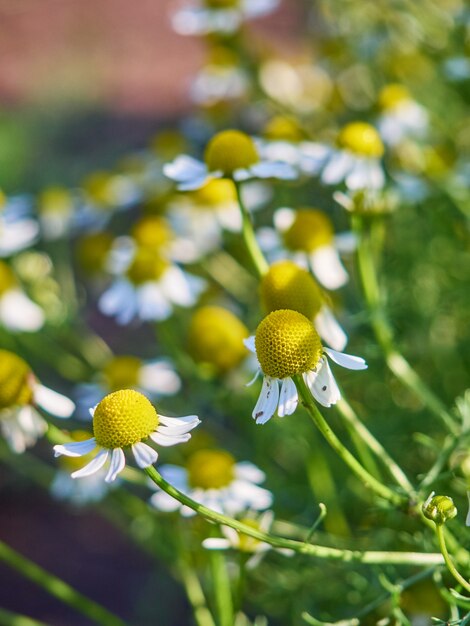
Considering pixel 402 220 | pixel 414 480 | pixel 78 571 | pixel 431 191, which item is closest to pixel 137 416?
pixel 414 480

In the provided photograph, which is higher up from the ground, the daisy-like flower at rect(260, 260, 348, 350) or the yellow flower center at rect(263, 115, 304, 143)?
the daisy-like flower at rect(260, 260, 348, 350)

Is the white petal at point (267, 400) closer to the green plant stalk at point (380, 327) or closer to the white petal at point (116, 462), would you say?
the white petal at point (116, 462)

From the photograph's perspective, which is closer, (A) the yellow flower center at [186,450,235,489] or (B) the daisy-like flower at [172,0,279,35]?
(A) the yellow flower center at [186,450,235,489]

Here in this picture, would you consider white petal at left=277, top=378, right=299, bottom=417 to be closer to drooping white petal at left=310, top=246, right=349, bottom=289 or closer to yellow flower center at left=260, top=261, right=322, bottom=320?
yellow flower center at left=260, top=261, right=322, bottom=320

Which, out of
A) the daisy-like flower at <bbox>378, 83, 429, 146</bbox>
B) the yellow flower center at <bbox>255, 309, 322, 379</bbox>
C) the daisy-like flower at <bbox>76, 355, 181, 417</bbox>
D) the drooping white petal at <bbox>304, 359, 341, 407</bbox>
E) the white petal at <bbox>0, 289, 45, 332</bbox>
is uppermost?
the yellow flower center at <bbox>255, 309, 322, 379</bbox>

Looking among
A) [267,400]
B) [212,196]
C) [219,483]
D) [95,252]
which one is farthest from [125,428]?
[95,252]

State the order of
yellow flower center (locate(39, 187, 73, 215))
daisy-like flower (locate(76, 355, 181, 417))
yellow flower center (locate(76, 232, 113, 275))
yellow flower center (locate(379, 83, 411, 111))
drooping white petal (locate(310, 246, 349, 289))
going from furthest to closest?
yellow flower center (locate(39, 187, 73, 215)), yellow flower center (locate(76, 232, 113, 275)), yellow flower center (locate(379, 83, 411, 111)), daisy-like flower (locate(76, 355, 181, 417)), drooping white petal (locate(310, 246, 349, 289))

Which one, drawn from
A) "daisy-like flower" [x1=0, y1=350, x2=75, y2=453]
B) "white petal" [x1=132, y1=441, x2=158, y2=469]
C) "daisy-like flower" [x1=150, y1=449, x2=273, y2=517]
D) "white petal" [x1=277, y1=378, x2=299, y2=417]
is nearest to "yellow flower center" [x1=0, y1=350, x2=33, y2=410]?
"daisy-like flower" [x1=0, y1=350, x2=75, y2=453]

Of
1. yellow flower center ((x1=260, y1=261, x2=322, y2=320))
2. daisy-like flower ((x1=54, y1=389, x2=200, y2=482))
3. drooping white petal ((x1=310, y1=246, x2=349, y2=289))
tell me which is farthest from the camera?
drooping white petal ((x1=310, y1=246, x2=349, y2=289))

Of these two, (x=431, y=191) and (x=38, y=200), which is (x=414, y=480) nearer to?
(x=431, y=191)
